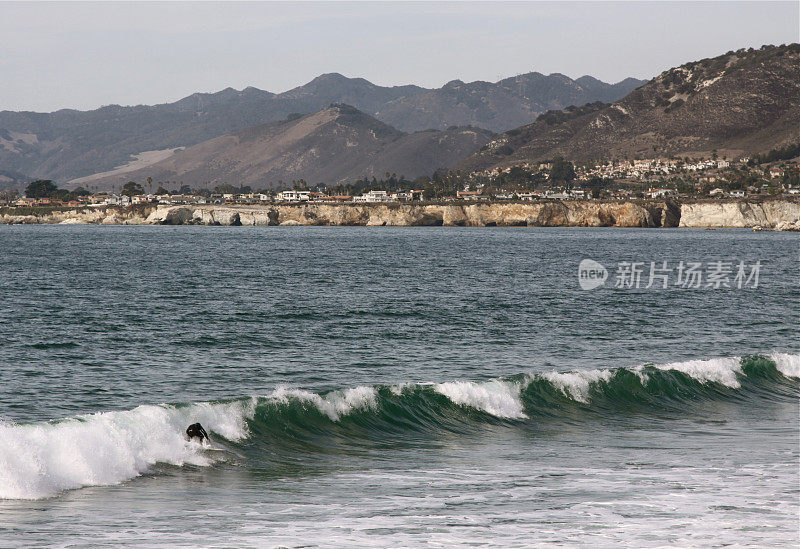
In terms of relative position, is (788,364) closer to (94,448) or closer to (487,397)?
(487,397)

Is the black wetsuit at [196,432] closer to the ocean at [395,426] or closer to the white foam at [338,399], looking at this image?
the ocean at [395,426]

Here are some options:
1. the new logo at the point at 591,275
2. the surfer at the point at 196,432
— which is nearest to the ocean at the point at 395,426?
the surfer at the point at 196,432

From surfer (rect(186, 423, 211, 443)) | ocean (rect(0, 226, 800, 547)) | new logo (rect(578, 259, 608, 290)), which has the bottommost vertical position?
ocean (rect(0, 226, 800, 547))

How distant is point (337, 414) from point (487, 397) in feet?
14.6

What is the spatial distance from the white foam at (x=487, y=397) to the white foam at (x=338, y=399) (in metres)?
2.12

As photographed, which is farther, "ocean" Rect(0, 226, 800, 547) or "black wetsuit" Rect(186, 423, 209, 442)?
"black wetsuit" Rect(186, 423, 209, 442)

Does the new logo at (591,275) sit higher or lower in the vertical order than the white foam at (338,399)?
higher

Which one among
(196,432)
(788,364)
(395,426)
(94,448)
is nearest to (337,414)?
(395,426)

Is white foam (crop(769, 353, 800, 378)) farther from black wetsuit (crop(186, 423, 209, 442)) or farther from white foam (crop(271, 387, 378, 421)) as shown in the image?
black wetsuit (crop(186, 423, 209, 442))

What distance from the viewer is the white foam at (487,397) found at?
2223 centimetres

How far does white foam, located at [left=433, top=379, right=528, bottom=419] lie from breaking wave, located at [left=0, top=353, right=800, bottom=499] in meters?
0.03

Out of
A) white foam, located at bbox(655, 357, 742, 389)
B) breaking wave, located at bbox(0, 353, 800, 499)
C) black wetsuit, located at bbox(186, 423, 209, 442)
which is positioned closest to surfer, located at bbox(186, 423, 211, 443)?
black wetsuit, located at bbox(186, 423, 209, 442)

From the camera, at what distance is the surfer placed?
17.0m

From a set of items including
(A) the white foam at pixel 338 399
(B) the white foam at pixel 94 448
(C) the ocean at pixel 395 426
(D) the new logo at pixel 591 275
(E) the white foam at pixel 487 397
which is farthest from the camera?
(D) the new logo at pixel 591 275
